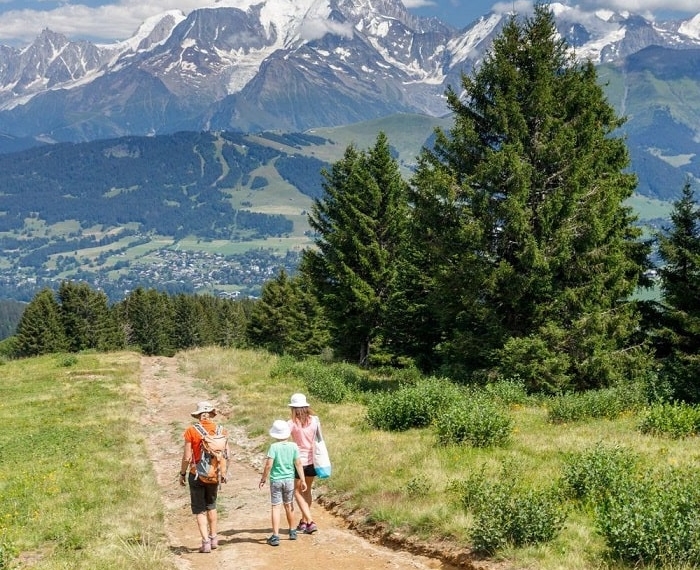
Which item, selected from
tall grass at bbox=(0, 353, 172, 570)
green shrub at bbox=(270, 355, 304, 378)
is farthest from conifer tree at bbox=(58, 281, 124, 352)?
green shrub at bbox=(270, 355, 304, 378)

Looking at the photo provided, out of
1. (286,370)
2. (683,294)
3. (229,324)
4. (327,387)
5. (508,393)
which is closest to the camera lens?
(508,393)

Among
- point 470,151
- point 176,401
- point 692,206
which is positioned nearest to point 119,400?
point 176,401

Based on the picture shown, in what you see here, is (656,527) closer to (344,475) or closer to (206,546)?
(206,546)

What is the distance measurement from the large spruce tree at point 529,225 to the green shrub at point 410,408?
4.82 meters

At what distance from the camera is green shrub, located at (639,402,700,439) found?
47.2ft

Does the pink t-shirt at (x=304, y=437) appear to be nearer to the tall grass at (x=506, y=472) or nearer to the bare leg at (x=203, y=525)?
the tall grass at (x=506, y=472)

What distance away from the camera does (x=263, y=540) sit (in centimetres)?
1173

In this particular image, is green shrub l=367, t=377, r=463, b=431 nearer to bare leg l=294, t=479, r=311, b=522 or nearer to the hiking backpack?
bare leg l=294, t=479, r=311, b=522

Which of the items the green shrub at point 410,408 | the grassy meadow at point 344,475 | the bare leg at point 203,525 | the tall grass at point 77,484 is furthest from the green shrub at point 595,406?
the tall grass at point 77,484

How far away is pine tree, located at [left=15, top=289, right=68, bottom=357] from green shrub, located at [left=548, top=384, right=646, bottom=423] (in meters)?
85.9

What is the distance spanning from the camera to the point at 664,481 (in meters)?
10.0

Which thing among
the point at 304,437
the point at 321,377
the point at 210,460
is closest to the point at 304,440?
the point at 304,437

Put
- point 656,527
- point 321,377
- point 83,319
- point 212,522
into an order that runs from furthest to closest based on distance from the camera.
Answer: point 83,319 → point 321,377 → point 212,522 → point 656,527

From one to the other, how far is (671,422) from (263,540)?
31.3ft
